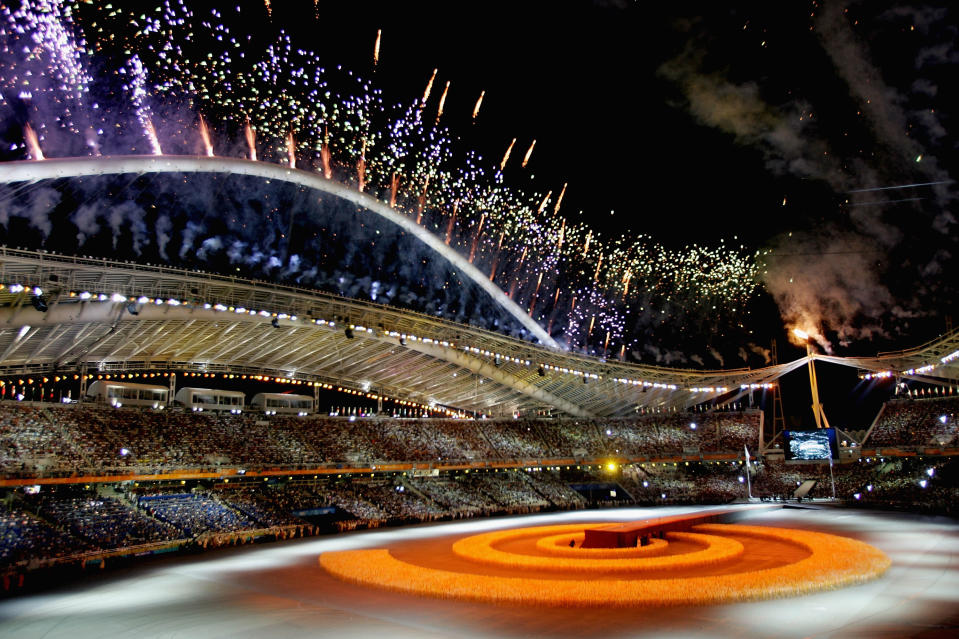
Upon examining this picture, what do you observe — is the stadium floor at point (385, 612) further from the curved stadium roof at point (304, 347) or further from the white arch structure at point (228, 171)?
the white arch structure at point (228, 171)

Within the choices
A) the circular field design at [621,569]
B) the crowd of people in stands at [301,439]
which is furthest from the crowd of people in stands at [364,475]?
the circular field design at [621,569]

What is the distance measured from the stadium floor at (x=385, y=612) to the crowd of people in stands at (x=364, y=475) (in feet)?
23.4

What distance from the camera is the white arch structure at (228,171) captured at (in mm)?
22984

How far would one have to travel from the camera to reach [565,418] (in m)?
61.6

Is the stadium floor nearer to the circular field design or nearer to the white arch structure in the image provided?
the circular field design

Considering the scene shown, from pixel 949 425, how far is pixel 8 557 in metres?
59.8

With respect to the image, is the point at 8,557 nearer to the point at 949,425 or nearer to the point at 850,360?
the point at 850,360

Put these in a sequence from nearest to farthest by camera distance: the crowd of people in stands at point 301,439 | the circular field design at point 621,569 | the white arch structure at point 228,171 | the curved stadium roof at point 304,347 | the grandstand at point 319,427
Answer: the circular field design at point 621,569
the white arch structure at point 228,171
the curved stadium roof at point 304,347
the grandstand at point 319,427
the crowd of people in stands at point 301,439

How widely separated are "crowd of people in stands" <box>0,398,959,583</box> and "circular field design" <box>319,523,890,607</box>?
11.9m

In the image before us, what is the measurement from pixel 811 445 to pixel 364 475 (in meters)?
35.7

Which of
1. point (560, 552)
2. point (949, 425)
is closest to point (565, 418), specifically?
point (949, 425)

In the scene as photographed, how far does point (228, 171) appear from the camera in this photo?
101 ft

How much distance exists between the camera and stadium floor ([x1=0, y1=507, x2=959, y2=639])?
15.3 meters

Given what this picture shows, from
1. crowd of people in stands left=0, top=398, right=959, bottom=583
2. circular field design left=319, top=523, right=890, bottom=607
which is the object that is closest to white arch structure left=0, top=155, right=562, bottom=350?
crowd of people in stands left=0, top=398, right=959, bottom=583
